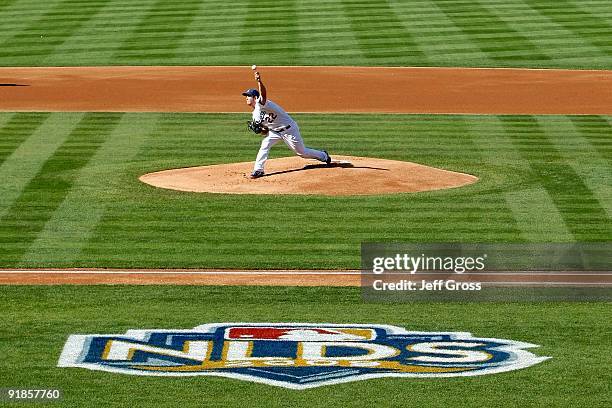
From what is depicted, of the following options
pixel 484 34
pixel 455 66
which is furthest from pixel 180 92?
pixel 484 34

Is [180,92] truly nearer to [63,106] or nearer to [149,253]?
[63,106]

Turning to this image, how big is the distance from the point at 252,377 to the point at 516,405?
273cm

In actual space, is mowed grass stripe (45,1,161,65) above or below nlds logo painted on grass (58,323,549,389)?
below

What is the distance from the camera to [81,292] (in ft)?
57.8

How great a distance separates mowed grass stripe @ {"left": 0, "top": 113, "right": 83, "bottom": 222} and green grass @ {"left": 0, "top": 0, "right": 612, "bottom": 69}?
10.8 m

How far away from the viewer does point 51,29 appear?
1905 inches

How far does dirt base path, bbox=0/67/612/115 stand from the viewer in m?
34.1

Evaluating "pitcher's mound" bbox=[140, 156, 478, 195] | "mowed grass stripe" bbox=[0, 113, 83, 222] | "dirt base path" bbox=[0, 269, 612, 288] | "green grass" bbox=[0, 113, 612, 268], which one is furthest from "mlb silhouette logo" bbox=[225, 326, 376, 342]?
"pitcher's mound" bbox=[140, 156, 478, 195]

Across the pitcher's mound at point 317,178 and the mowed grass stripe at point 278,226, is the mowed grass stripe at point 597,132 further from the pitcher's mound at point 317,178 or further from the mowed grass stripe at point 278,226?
the pitcher's mound at point 317,178

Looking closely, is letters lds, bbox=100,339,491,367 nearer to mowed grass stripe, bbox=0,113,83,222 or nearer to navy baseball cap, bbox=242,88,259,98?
mowed grass stripe, bbox=0,113,83,222

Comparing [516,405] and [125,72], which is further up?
[516,405]

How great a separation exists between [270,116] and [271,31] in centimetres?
2361

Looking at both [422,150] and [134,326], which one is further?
[422,150]

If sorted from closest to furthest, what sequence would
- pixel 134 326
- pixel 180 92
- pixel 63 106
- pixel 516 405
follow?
pixel 516 405
pixel 134 326
pixel 63 106
pixel 180 92
